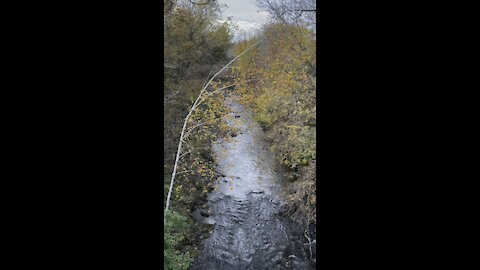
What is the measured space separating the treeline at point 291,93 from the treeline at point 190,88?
2.56ft

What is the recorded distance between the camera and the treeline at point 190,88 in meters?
6.53

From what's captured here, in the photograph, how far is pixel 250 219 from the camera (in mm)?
7008

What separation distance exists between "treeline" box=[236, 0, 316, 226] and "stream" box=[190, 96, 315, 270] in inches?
12.9

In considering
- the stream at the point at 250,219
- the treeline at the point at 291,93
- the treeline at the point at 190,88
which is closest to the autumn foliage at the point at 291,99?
the treeline at the point at 291,93

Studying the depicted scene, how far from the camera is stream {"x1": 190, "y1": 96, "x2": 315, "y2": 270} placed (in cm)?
624

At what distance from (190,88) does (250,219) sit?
2534 millimetres

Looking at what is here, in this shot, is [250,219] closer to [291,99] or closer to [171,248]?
[171,248]

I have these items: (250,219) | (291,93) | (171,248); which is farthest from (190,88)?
(171,248)

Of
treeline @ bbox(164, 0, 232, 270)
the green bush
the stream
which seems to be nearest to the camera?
the green bush

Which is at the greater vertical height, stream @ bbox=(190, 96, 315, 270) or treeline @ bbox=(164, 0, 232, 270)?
treeline @ bbox=(164, 0, 232, 270)

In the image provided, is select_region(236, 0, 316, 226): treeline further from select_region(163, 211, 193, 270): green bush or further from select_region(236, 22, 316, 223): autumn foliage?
select_region(163, 211, 193, 270): green bush

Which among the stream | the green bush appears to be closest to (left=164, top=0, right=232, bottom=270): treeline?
the stream

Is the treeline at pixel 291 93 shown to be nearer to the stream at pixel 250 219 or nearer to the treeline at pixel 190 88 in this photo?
the stream at pixel 250 219
